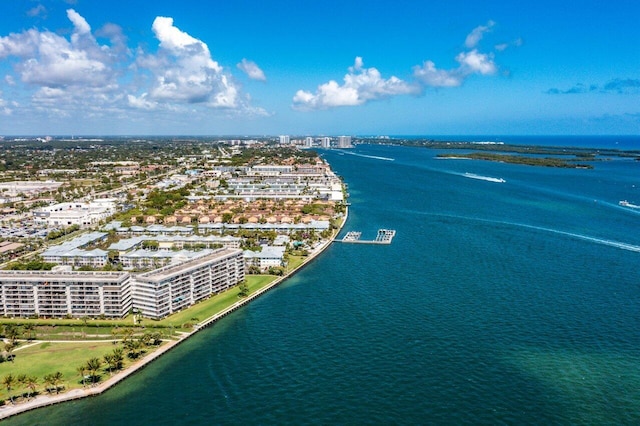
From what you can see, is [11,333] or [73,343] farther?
[73,343]

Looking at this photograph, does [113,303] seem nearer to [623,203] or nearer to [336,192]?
[336,192]

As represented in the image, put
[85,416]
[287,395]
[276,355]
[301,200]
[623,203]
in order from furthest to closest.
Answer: [301,200] → [623,203] → [276,355] → [287,395] → [85,416]

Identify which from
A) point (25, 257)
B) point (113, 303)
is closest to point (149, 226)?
point (25, 257)

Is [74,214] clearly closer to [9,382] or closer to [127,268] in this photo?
[127,268]

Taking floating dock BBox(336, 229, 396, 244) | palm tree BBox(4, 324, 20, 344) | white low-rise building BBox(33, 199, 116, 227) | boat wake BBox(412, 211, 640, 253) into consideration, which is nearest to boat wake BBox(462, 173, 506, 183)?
boat wake BBox(412, 211, 640, 253)

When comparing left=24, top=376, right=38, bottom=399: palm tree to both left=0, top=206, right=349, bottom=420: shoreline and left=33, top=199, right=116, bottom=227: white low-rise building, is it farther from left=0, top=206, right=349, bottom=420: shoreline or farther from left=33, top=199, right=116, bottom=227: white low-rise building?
left=33, top=199, right=116, bottom=227: white low-rise building

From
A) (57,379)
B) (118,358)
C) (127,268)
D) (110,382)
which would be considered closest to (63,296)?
(118,358)

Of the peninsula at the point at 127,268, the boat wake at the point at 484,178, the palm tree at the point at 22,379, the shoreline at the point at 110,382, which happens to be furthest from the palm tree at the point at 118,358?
the boat wake at the point at 484,178
